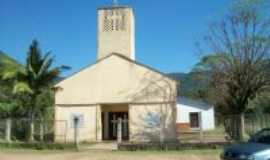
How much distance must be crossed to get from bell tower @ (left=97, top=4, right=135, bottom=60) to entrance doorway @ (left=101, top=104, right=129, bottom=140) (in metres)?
4.21

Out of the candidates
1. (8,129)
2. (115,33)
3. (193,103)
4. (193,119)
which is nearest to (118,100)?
(115,33)

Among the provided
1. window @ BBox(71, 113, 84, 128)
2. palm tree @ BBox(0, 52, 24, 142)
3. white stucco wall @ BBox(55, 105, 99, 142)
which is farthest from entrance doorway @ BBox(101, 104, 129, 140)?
palm tree @ BBox(0, 52, 24, 142)

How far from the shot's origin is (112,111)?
108ft

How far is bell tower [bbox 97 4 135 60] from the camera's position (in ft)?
113

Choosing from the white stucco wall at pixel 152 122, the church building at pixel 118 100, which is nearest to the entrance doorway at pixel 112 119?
the church building at pixel 118 100

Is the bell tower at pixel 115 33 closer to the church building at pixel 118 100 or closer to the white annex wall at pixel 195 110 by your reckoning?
the church building at pixel 118 100

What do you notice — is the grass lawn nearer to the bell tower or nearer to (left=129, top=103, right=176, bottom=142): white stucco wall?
(left=129, top=103, right=176, bottom=142): white stucco wall

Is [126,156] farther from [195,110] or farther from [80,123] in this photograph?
[195,110]

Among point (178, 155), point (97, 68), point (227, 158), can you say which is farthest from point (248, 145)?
point (97, 68)

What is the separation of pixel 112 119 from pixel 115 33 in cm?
646

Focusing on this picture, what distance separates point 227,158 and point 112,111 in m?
19.7

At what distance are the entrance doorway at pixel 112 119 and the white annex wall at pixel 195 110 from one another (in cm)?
1710

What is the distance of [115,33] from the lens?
113ft

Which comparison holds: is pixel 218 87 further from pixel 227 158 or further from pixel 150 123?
pixel 227 158
